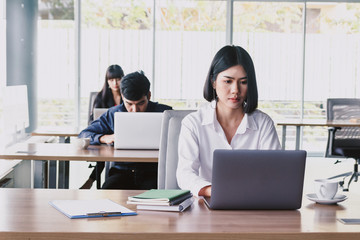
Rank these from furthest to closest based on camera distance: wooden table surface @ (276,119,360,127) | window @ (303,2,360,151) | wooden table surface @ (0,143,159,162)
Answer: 1. window @ (303,2,360,151)
2. wooden table surface @ (276,119,360,127)
3. wooden table surface @ (0,143,159,162)

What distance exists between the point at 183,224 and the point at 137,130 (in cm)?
191

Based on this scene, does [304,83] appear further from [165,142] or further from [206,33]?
[165,142]

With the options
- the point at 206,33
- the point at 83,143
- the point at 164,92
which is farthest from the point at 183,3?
the point at 83,143

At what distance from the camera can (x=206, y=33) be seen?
848cm

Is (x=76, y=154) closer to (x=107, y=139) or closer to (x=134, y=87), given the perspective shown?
(x=107, y=139)

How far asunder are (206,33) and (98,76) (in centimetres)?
169

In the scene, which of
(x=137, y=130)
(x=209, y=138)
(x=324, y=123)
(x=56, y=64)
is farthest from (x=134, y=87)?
(x=56, y=64)

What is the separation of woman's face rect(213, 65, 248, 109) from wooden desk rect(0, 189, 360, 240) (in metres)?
0.61

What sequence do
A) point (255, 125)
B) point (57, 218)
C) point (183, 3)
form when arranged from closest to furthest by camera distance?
point (57, 218)
point (255, 125)
point (183, 3)

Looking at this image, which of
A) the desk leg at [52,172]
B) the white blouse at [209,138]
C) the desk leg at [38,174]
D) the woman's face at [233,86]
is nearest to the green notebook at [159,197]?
the white blouse at [209,138]

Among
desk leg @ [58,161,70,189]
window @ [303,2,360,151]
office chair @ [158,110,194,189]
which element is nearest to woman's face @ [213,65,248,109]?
office chair @ [158,110,194,189]

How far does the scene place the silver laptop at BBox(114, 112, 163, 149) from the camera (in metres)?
3.56

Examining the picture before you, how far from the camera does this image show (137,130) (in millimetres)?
3656
